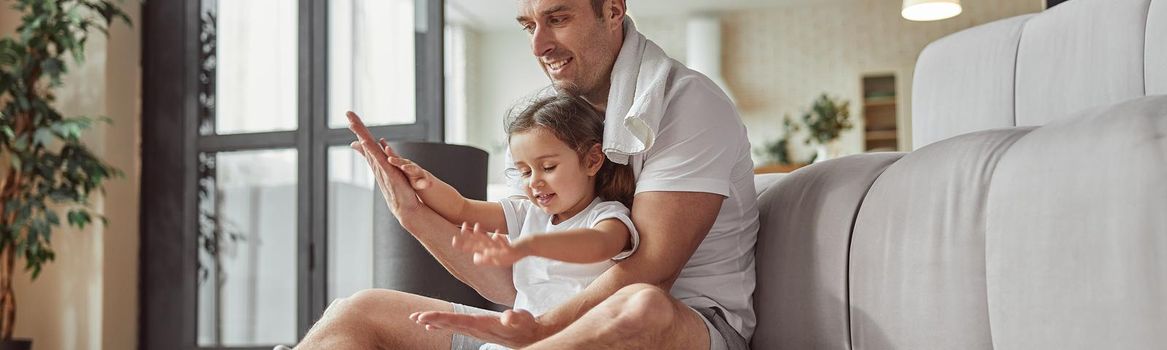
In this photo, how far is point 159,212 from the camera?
4.19 m

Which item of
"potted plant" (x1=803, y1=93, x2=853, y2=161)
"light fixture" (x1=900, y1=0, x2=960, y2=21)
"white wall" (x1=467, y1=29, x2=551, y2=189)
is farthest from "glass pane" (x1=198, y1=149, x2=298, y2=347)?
"white wall" (x1=467, y1=29, x2=551, y2=189)

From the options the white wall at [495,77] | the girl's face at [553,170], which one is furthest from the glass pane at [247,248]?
the white wall at [495,77]

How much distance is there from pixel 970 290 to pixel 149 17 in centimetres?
390

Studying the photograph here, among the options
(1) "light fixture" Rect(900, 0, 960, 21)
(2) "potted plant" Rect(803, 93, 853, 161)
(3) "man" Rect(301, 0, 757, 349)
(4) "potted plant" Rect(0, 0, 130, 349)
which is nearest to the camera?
(3) "man" Rect(301, 0, 757, 349)

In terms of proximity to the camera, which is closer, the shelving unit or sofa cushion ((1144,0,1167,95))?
sofa cushion ((1144,0,1167,95))

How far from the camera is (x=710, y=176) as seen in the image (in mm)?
1516

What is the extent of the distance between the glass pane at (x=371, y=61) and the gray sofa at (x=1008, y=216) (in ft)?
7.45

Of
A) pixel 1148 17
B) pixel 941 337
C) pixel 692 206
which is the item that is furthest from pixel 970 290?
pixel 1148 17

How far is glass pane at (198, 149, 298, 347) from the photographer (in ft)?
13.5

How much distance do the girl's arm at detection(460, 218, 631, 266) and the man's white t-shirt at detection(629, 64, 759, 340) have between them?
0.10 m

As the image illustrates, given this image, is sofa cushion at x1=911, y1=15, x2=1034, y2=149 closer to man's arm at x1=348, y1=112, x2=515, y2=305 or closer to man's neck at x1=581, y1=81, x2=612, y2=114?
man's neck at x1=581, y1=81, x2=612, y2=114

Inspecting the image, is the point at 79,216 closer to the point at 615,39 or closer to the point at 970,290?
the point at 615,39

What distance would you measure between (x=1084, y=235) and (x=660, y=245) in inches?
23.7

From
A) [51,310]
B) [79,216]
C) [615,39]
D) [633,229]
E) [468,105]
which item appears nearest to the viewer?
[633,229]
